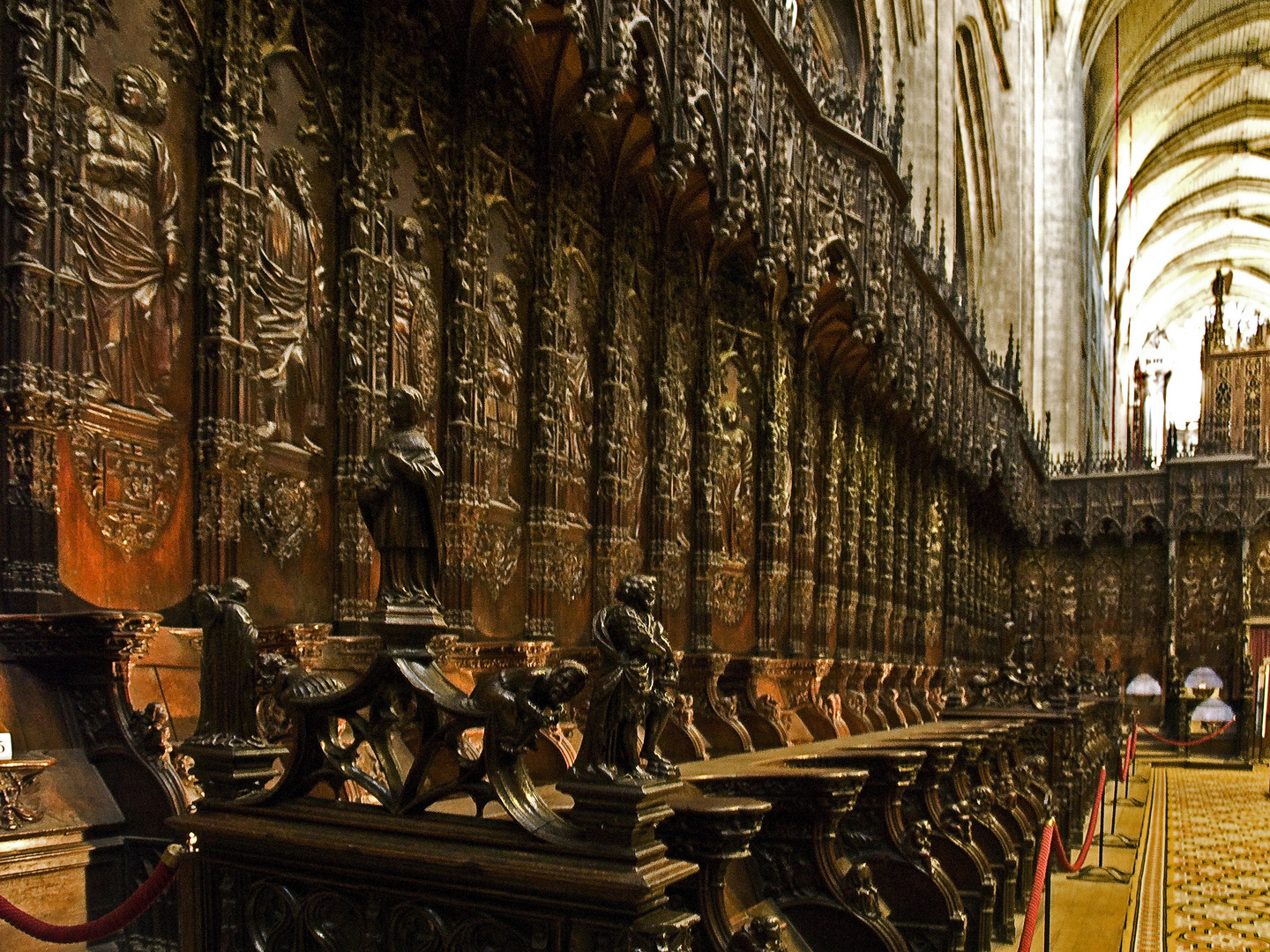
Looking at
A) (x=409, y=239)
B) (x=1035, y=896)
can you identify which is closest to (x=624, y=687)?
(x=1035, y=896)

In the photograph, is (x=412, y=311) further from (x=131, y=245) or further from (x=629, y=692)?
(x=629, y=692)

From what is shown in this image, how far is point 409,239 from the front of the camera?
614 cm

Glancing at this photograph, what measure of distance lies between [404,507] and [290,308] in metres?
2.49

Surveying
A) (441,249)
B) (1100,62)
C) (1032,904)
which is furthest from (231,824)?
(1100,62)

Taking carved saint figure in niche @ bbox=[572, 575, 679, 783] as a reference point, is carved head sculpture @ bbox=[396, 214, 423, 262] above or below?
above

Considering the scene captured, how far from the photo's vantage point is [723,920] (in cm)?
361

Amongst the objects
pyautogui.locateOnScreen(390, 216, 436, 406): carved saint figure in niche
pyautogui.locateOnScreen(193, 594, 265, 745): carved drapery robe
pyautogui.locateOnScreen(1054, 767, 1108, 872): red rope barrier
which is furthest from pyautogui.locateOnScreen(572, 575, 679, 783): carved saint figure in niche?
pyautogui.locateOnScreen(1054, 767, 1108, 872): red rope barrier

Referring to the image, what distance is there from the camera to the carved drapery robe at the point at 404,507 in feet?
10.5

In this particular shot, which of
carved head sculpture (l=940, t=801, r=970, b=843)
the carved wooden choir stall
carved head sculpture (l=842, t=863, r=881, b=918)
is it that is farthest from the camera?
carved head sculpture (l=940, t=801, r=970, b=843)

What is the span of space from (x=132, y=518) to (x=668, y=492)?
16.2ft

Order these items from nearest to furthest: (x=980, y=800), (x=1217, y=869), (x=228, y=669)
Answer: (x=228, y=669), (x=980, y=800), (x=1217, y=869)

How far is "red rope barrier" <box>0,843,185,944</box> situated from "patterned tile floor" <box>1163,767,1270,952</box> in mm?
5961

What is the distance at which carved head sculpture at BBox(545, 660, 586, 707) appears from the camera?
110 inches

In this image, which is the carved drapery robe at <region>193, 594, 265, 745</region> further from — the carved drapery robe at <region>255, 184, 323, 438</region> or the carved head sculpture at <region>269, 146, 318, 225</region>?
the carved head sculpture at <region>269, 146, 318, 225</region>
